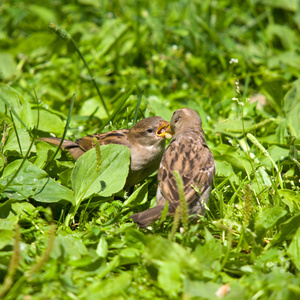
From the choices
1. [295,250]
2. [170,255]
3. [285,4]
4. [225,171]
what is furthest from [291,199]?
[285,4]

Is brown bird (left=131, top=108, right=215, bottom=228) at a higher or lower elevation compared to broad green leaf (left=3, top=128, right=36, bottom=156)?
lower

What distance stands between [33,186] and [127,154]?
912 mm

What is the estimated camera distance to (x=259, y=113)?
5.84 meters

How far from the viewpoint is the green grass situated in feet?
9.60

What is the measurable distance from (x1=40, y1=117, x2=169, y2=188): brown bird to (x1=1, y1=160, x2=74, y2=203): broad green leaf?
84 cm

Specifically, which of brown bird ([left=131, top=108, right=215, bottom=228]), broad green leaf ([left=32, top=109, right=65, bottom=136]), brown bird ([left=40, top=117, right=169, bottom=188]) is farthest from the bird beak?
broad green leaf ([left=32, top=109, right=65, bottom=136])

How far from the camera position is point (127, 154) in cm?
411

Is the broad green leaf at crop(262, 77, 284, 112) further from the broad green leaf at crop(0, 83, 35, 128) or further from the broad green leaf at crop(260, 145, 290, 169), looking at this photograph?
the broad green leaf at crop(0, 83, 35, 128)

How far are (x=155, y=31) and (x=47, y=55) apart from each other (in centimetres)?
184

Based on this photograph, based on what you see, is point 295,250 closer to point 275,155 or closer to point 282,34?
point 275,155

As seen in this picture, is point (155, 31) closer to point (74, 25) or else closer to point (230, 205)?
point (74, 25)

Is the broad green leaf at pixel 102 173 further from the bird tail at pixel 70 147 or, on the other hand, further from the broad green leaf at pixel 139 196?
the bird tail at pixel 70 147

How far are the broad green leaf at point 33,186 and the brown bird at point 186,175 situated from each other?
0.74 meters

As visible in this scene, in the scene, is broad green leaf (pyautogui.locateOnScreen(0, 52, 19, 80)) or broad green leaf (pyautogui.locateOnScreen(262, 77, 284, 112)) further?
broad green leaf (pyautogui.locateOnScreen(0, 52, 19, 80))
